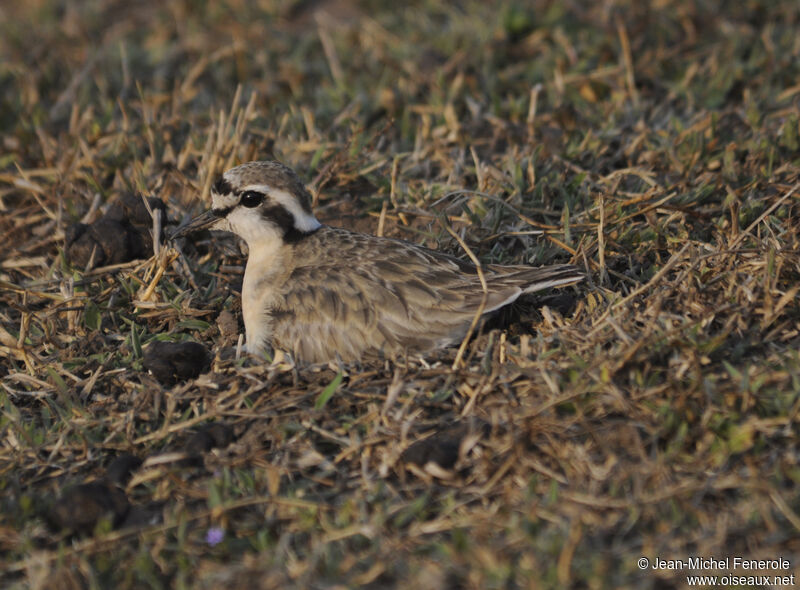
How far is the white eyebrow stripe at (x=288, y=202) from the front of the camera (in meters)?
5.32

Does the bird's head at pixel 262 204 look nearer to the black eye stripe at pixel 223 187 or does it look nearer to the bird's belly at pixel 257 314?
the black eye stripe at pixel 223 187

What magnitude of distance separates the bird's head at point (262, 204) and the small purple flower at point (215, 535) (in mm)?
1975

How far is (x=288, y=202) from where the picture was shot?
17.5 feet

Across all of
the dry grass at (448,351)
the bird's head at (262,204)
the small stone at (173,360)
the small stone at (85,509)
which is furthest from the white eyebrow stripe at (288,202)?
the small stone at (85,509)

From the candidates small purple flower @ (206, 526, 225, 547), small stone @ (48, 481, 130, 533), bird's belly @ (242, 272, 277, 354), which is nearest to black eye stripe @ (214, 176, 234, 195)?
bird's belly @ (242, 272, 277, 354)

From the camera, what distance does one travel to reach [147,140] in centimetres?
694

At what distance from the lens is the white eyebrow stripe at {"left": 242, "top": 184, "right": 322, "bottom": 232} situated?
17.5 ft

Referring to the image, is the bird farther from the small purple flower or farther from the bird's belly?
the small purple flower

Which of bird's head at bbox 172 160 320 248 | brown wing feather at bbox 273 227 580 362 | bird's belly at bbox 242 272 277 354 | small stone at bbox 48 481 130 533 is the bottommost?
small stone at bbox 48 481 130 533

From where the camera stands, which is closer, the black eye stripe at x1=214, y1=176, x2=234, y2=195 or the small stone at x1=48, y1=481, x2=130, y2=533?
the small stone at x1=48, y1=481, x2=130, y2=533

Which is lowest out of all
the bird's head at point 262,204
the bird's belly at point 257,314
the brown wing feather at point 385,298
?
the bird's belly at point 257,314

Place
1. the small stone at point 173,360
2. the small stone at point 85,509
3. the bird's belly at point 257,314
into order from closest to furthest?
the small stone at point 85,509 < the small stone at point 173,360 < the bird's belly at point 257,314

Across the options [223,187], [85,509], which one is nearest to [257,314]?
[223,187]

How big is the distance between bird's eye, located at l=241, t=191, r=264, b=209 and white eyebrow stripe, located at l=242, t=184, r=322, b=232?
29 millimetres
